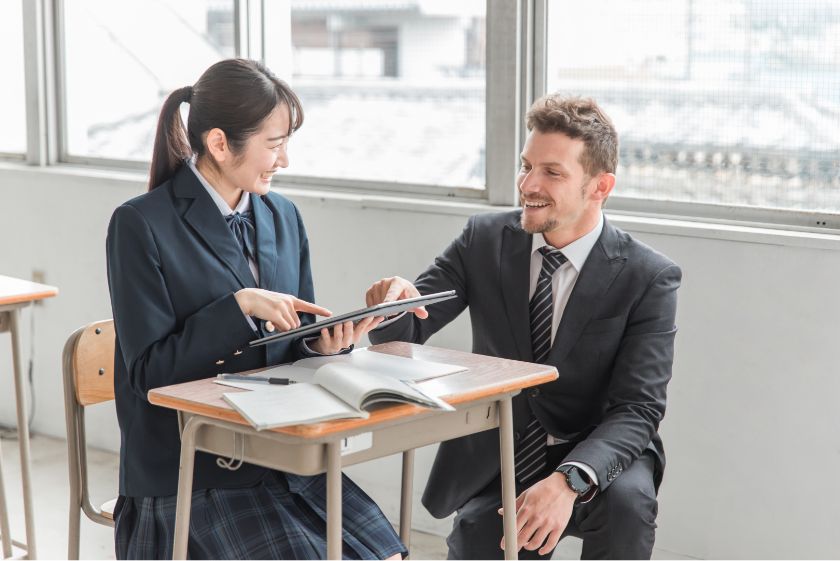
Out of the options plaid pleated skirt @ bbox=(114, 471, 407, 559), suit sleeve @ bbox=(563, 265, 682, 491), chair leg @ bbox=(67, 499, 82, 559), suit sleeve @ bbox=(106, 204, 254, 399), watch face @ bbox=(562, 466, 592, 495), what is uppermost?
suit sleeve @ bbox=(106, 204, 254, 399)

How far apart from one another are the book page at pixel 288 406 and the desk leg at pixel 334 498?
0.19 feet

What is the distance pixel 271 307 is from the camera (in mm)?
1983

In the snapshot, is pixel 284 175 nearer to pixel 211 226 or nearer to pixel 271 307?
pixel 211 226

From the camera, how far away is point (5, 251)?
436 centimetres

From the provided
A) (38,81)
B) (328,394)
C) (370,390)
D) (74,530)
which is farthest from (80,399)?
(38,81)

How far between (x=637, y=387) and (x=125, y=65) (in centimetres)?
276

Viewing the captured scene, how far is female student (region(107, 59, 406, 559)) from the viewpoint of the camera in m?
1.99

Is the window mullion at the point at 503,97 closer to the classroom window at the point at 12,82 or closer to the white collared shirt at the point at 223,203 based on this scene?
the white collared shirt at the point at 223,203

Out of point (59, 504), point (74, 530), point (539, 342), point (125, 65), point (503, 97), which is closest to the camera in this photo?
point (74, 530)

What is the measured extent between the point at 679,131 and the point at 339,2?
1.26m

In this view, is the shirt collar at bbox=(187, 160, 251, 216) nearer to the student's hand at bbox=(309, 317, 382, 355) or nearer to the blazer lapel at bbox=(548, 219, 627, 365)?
the student's hand at bbox=(309, 317, 382, 355)

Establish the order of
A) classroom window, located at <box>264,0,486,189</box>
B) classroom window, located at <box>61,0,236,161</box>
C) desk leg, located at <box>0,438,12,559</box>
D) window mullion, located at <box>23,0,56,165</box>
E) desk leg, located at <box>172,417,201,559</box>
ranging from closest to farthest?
1. desk leg, located at <box>172,417,201,559</box>
2. desk leg, located at <box>0,438,12,559</box>
3. classroom window, located at <box>264,0,486,189</box>
4. classroom window, located at <box>61,0,236,161</box>
5. window mullion, located at <box>23,0,56,165</box>

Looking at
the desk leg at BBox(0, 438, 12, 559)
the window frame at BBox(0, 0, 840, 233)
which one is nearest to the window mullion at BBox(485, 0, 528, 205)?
the window frame at BBox(0, 0, 840, 233)

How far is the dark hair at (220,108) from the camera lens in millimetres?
2133
